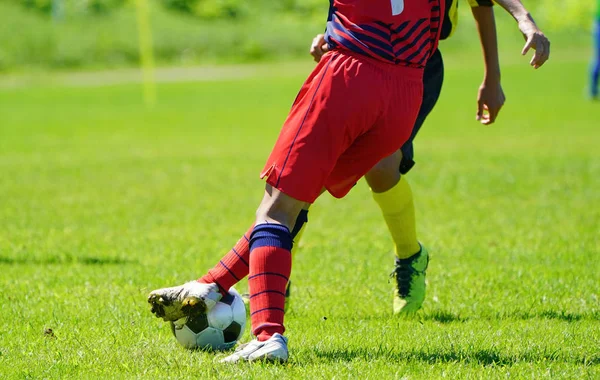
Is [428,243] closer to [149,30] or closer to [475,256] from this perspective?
[475,256]

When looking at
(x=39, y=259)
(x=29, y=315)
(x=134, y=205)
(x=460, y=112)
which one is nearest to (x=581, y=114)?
(x=460, y=112)

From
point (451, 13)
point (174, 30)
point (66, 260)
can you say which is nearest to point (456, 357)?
point (451, 13)

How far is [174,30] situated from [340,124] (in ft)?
152

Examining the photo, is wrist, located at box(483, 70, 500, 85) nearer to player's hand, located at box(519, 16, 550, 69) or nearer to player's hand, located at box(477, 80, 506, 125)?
player's hand, located at box(477, 80, 506, 125)

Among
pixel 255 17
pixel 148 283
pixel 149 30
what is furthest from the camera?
pixel 255 17

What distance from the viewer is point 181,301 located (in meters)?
3.81

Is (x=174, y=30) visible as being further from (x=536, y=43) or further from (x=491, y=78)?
(x=536, y=43)

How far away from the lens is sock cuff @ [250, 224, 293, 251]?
141 inches

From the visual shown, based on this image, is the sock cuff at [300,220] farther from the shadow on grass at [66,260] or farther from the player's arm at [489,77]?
the shadow on grass at [66,260]

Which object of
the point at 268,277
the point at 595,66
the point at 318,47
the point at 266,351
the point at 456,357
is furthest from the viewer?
the point at 595,66

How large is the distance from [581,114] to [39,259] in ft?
47.1

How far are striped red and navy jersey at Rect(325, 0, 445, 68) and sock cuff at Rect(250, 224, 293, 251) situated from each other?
0.73 m

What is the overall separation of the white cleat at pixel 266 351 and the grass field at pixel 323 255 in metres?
0.05

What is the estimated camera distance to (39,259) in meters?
6.19
